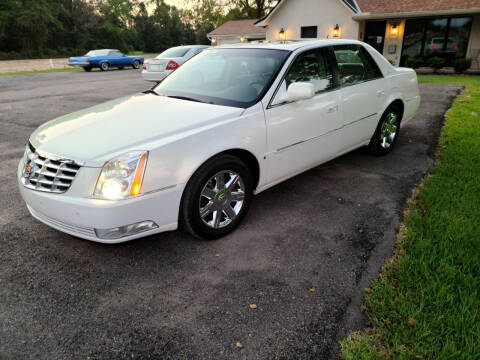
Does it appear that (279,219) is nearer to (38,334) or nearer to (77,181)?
(77,181)

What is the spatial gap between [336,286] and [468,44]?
68.4 ft

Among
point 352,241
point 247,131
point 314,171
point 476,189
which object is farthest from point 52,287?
point 476,189

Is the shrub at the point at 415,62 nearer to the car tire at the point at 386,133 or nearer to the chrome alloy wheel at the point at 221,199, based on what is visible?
the car tire at the point at 386,133

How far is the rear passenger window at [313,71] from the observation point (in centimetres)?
384

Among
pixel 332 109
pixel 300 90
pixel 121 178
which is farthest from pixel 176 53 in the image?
pixel 121 178

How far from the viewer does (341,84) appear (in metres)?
4.29

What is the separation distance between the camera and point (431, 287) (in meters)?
2.56

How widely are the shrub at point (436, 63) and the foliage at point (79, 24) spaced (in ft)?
123

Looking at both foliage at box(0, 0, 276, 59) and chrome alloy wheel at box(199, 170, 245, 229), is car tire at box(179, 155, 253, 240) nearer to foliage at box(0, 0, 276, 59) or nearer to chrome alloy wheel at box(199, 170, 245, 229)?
chrome alloy wheel at box(199, 170, 245, 229)

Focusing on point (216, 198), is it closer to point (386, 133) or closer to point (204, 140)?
point (204, 140)

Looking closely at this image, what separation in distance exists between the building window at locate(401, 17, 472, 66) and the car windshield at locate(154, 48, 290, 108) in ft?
61.0

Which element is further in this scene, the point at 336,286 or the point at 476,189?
the point at 476,189

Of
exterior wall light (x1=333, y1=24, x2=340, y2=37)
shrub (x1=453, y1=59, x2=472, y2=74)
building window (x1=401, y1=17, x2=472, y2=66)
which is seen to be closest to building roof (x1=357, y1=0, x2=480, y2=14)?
building window (x1=401, y1=17, x2=472, y2=66)

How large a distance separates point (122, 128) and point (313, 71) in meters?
2.20
